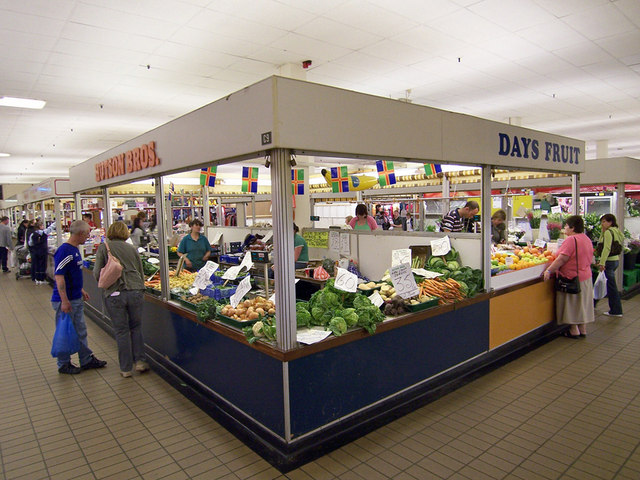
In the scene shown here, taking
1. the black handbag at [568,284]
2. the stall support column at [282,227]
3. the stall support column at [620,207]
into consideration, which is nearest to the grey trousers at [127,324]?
the stall support column at [282,227]

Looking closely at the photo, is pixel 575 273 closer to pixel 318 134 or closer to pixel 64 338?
pixel 318 134

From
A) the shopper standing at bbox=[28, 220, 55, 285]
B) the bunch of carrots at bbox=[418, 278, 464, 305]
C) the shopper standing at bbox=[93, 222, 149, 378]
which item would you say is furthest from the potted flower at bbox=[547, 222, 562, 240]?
the shopper standing at bbox=[28, 220, 55, 285]

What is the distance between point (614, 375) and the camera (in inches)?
185

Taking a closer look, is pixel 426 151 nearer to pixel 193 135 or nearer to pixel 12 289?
pixel 193 135

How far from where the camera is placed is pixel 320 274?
5.76 meters

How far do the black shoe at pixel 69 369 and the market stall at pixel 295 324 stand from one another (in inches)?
33.9

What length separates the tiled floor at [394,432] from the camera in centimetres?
318

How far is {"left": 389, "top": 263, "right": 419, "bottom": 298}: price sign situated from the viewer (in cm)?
412

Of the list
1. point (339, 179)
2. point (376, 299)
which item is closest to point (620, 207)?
point (339, 179)

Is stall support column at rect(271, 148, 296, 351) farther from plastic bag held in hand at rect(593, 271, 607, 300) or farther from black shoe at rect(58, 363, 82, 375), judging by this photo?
plastic bag held in hand at rect(593, 271, 607, 300)

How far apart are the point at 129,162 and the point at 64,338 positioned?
2263 mm

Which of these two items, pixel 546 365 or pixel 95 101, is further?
pixel 95 101

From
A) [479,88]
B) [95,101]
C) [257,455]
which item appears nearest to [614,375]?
[257,455]

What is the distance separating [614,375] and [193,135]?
5.13 m
